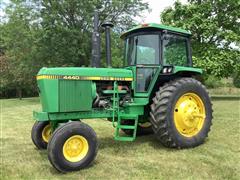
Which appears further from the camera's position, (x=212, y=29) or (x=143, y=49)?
(x=212, y=29)

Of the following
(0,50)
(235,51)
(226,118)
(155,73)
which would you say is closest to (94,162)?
(155,73)

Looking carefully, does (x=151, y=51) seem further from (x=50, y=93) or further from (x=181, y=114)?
(x=50, y=93)

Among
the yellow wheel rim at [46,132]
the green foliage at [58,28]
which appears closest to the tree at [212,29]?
the green foliage at [58,28]

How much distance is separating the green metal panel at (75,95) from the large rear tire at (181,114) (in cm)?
122

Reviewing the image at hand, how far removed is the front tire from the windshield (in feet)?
6.91

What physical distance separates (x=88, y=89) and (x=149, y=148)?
167 cm

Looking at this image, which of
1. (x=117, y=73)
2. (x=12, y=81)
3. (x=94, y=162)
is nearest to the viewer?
(x=94, y=162)

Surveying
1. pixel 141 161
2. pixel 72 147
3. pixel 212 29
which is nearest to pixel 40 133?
pixel 72 147

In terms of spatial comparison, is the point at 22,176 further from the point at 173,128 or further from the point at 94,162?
the point at 173,128

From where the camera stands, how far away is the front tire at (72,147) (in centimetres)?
534

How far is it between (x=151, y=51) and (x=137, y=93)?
34.4 inches

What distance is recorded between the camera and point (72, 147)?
5.57 meters

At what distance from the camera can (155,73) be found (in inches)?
271

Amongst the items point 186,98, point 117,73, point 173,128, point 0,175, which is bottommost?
point 0,175
